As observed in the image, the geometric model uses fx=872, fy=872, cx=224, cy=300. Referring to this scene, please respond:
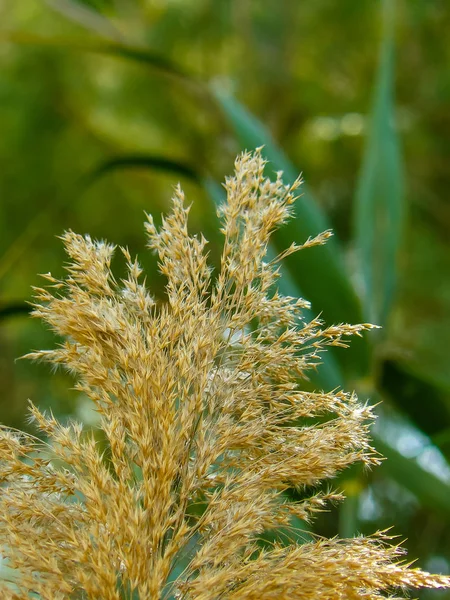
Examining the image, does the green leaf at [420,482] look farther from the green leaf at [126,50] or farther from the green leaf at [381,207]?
the green leaf at [126,50]

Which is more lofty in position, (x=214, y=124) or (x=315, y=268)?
(x=214, y=124)

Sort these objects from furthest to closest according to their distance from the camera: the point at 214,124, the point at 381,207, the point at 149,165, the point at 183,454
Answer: the point at 214,124
the point at 381,207
the point at 149,165
the point at 183,454

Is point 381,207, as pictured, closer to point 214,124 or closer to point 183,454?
point 183,454

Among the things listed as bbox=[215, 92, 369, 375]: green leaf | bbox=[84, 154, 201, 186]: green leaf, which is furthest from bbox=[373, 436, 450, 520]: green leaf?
bbox=[84, 154, 201, 186]: green leaf

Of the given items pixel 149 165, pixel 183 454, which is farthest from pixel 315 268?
pixel 183 454

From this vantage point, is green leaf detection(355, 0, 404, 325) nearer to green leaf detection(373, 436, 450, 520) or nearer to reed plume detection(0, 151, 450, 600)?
green leaf detection(373, 436, 450, 520)

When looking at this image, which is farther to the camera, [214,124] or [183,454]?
[214,124]

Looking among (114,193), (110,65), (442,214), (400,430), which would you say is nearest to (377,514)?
(400,430)
